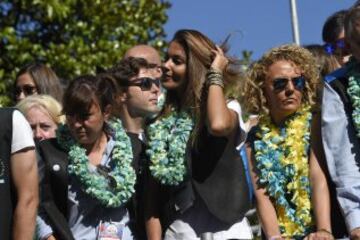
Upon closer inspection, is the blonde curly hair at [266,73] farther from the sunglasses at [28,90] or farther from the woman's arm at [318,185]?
the sunglasses at [28,90]

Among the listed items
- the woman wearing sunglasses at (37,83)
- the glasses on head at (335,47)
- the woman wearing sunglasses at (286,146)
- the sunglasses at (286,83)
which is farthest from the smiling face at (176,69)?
the woman wearing sunglasses at (37,83)

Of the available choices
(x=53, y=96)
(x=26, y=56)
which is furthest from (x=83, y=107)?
(x=26, y=56)

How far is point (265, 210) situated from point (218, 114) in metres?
0.58

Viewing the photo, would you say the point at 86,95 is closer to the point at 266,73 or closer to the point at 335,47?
the point at 266,73

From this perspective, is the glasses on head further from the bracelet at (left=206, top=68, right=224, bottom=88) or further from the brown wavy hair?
the bracelet at (left=206, top=68, right=224, bottom=88)

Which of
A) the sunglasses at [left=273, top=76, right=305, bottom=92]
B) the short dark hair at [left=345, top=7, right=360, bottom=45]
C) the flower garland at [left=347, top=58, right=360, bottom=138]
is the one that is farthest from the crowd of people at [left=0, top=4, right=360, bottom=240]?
the short dark hair at [left=345, top=7, right=360, bottom=45]

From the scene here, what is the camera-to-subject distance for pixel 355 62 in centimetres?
457

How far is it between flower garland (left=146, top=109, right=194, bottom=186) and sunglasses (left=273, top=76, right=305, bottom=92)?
0.53 meters

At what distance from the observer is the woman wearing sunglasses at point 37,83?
22.7 feet

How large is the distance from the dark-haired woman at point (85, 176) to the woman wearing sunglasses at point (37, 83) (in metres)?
1.52

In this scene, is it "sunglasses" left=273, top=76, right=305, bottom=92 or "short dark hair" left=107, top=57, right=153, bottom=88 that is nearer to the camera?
"sunglasses" left=273, top=76, right=305, bottom=92

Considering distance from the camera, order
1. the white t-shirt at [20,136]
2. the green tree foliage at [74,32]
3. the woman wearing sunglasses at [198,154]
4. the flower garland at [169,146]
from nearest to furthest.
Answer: the white t-shirt at [20,136], the woman wearing sunglasses at [198,154], the flower garland at [169,146], the green tree foliage at [74,32]

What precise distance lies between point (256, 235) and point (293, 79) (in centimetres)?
138

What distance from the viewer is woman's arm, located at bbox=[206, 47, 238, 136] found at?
495cm
